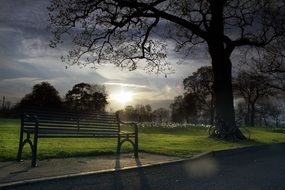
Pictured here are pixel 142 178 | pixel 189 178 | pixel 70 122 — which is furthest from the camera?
pixel 70 122

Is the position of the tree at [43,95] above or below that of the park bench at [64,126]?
above

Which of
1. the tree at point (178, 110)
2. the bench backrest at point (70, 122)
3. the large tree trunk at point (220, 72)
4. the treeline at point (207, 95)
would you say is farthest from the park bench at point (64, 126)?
the tree at point (178, 110)

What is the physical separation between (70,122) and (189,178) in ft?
11.9

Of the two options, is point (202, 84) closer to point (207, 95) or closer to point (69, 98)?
point (207, 95)

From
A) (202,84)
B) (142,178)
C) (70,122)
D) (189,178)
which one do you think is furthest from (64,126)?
(202,84)

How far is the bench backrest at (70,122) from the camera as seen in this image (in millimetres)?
9672

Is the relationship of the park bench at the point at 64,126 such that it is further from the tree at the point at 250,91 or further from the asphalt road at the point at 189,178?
the tree at the point at 250,91

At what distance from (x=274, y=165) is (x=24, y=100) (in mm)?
74621

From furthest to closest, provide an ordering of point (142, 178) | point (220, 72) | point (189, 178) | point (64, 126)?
point (220, 72) < point (64, 126) < point (189, 178) < point (142, 178)

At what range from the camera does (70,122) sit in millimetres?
10992

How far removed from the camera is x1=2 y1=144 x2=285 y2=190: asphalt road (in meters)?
7.72

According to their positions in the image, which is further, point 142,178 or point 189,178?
point 189,178

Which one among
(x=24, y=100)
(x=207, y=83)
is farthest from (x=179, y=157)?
(x=24, y=100)

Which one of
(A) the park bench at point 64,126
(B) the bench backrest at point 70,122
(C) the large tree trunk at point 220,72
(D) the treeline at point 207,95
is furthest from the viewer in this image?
(D) the treeline at point 207,95
